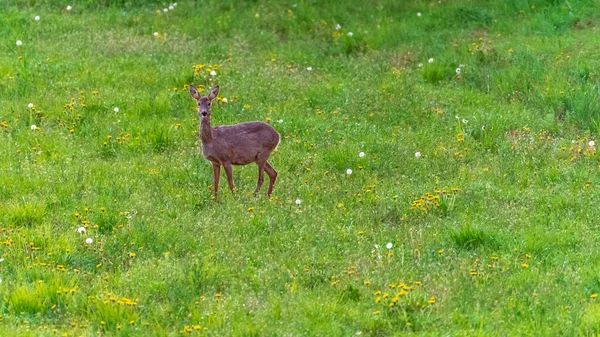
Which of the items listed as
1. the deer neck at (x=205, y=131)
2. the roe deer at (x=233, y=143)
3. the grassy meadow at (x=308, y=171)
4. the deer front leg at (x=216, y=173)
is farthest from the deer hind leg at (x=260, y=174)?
the deer neck at (x=205, y=131)

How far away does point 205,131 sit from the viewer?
36.9ft

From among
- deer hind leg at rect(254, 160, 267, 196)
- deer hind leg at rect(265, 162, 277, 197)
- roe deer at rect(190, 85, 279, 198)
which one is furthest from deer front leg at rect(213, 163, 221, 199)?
deer hind leg at rect(265, 162, 277, 197)

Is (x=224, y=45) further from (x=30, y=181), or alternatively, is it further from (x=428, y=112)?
(x=30, y=181)

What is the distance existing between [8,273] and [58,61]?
7.04m

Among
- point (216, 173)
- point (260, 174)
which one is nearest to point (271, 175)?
point (260, 174)

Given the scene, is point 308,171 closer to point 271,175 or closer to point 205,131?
point 271,175

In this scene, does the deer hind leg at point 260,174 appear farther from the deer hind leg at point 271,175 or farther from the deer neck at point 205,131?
the deer neck at point 205,131

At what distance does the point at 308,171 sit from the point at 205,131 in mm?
1729

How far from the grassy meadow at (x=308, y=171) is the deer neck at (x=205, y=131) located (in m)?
0.66

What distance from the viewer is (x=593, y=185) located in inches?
458

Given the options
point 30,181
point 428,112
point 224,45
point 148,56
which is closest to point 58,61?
point 148,56

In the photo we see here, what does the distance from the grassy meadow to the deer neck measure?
0.66m

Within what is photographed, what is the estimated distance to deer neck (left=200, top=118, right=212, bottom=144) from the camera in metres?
11.2

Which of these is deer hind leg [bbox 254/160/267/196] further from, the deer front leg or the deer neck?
the deer neck
